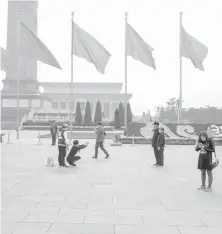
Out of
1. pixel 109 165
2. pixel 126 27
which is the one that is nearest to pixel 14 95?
pixel 126 27

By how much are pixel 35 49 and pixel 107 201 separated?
43.9ft

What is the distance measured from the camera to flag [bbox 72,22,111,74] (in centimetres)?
2042

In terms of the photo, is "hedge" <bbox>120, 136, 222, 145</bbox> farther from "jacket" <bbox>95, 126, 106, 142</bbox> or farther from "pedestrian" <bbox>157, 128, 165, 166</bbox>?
"pedestrian" <bbox>157, 128, 165, 166</bbox>

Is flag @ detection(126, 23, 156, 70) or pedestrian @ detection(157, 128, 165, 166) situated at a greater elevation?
flag @ detection(126, 23, 156, 70)

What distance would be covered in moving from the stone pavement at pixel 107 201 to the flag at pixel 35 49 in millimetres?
7790

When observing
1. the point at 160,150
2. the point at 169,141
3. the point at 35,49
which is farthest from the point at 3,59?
the point at 160,150

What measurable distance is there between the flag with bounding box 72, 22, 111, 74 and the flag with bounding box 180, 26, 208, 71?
6284mm

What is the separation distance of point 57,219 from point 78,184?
3298 mm

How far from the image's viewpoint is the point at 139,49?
74.5 ft

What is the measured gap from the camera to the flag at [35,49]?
712 inches

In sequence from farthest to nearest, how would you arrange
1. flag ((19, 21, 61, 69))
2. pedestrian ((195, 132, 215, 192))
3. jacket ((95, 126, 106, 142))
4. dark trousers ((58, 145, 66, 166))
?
flag ((19, 21, 61, 69)) < jacket ((95, 126, 106, 142)) < dark trousers ((58, 145, 66, 166)) < pedestrian ((195, 132, 215, 192))

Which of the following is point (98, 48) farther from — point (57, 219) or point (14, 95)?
point (14, 95)

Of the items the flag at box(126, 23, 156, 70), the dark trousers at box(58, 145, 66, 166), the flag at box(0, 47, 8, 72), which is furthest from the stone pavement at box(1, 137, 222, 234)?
the flag at box(0, 47, 8, 72)

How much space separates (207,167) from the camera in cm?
844
